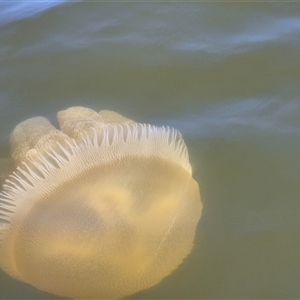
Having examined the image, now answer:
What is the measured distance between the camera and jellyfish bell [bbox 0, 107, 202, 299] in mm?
2049

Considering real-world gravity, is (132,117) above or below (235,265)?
above

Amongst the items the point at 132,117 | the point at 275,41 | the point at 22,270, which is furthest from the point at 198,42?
the point at 22,270

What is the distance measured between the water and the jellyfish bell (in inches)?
8.8

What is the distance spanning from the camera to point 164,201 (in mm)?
2217

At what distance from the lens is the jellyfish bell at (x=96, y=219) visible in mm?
2049

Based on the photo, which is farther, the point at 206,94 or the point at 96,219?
the point at 206,94

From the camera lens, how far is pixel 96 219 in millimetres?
2068

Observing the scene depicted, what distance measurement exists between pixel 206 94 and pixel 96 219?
5.71 feet

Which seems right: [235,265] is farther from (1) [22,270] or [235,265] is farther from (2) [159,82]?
(2) [159,82]

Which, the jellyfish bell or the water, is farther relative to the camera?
the water

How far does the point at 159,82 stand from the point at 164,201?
1.65 m

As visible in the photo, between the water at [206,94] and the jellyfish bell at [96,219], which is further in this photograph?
the water at [206,94]

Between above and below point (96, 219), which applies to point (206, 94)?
above

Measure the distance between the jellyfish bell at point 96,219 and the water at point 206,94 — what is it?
0.22 m
